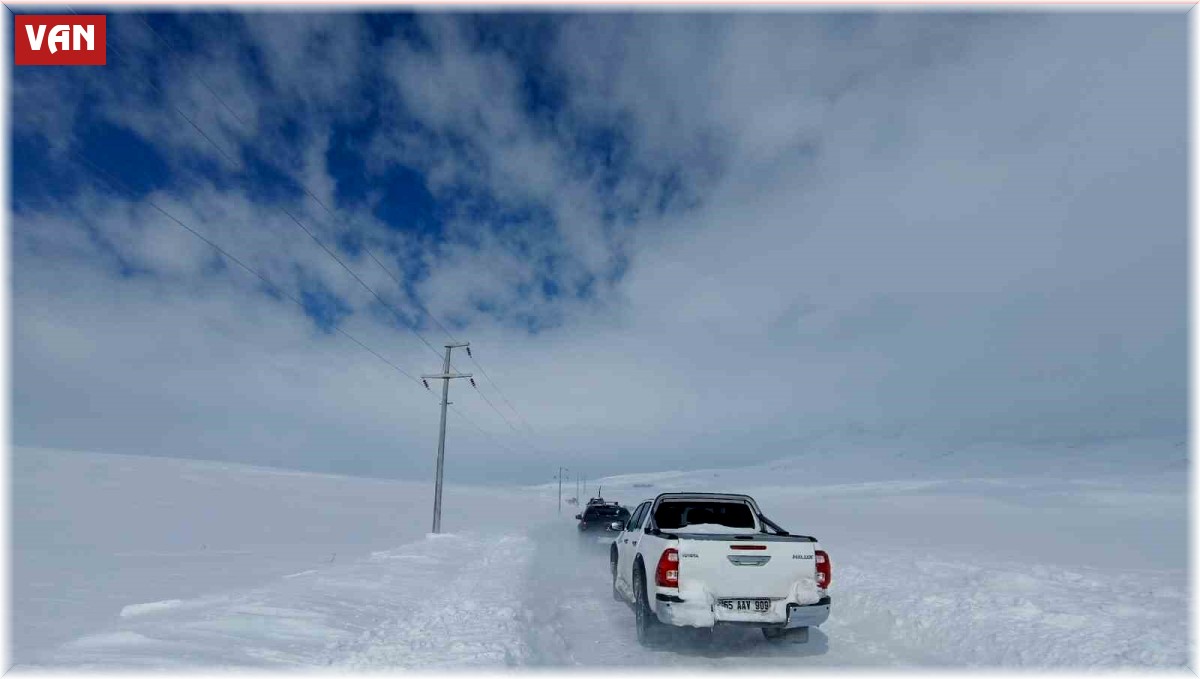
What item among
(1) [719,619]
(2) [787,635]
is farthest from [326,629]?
(2) [787,635]

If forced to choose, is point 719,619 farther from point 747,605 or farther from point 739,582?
point 739,582

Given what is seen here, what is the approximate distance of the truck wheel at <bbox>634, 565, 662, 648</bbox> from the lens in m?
8.58

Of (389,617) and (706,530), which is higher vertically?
(706,530)

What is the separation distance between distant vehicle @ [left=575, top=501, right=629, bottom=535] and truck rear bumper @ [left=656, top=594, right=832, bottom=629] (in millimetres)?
15899

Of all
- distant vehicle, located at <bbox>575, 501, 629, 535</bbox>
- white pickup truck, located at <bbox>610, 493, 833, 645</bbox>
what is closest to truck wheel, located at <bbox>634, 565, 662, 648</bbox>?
white pickup truck, located at <bbox>610, 493, 833, 645</bbox>

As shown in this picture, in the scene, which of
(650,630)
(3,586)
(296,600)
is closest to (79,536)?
(3,586)

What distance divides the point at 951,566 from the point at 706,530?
941 centimetres

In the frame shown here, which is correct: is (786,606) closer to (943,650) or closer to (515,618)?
(943,650)

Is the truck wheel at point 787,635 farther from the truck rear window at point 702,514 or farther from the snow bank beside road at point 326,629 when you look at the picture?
the snow bank beside road at point 326,629

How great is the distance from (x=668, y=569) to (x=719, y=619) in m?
0.81

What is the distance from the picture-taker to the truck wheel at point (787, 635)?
8.55 meters

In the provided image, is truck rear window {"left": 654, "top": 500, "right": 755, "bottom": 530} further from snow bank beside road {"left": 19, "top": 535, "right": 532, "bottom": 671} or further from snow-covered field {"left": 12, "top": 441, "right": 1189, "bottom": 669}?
snow bank beside road {"left": 19, "top": 535, "right": 532, "bottom": 671}

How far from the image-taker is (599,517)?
997 inches

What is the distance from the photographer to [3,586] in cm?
1161
